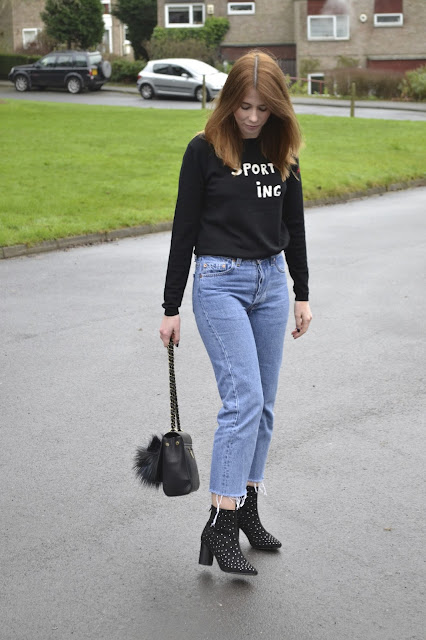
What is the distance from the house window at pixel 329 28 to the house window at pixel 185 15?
631 centimetres

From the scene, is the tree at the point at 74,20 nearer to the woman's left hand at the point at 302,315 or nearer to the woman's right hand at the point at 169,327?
the woman's left hand at the point at 302,315

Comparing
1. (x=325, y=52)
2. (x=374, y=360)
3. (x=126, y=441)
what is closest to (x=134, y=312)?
(x=374, y=360)

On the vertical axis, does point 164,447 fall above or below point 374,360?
above

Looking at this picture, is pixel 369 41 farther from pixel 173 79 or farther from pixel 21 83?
pixel 21 83

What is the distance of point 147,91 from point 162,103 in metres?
3.49

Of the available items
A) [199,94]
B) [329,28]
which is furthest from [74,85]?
[329,28]

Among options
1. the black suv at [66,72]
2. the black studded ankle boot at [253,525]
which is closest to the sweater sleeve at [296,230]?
the black studded ankle boot at [253,525]

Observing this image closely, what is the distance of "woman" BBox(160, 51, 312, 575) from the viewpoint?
374 centimetres

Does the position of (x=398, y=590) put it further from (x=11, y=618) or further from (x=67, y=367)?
(x=67, y=367)

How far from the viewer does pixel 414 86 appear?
1580 inches

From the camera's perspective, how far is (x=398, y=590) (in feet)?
12.5

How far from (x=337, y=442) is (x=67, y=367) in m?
2.29

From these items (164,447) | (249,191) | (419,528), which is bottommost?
(419,528)

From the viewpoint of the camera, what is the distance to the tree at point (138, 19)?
55.8m
